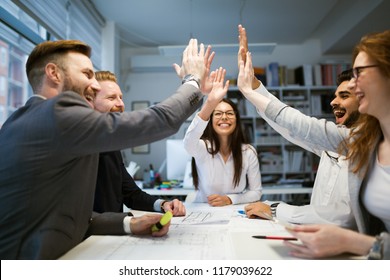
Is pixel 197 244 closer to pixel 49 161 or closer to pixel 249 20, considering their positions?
pixel 49 161

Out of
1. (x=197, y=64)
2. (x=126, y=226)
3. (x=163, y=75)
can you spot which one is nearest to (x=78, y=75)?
(x=197, y=64)

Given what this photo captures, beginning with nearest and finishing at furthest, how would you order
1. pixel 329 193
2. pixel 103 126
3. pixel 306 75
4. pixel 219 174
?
pixel 103 126
pixel 329 193
pixel 219 174
pixel 306 75

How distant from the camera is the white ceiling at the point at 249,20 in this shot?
11.3 feet

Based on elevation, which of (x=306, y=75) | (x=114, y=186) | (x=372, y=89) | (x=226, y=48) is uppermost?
(x=226, y=48)

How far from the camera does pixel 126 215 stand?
105 centimetres

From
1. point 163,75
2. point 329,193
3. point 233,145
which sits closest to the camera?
point 329,193

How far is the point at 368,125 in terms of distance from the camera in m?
0.99

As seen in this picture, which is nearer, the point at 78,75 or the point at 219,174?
the point at 78,75

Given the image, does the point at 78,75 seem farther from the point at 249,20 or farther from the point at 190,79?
the point at 249,20

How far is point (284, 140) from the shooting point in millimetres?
4383

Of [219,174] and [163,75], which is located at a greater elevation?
[163,75]

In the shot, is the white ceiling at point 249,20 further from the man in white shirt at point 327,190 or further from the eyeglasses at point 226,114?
the man in white shirt at point 327,190

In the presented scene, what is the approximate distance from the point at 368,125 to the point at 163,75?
13.7 feet

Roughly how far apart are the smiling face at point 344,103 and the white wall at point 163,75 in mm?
3338
